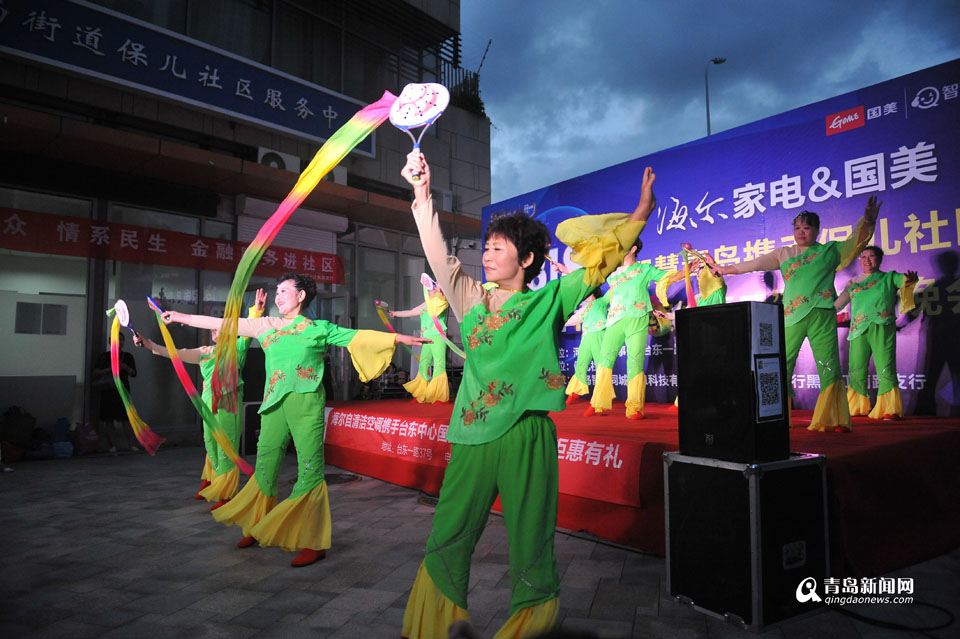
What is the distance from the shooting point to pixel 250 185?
8227mm

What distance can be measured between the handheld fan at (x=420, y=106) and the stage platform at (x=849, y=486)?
204cm

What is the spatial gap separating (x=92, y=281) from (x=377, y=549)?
6206mm

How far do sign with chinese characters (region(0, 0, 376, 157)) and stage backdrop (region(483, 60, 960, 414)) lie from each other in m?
5.20

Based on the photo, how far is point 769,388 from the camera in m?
2.27

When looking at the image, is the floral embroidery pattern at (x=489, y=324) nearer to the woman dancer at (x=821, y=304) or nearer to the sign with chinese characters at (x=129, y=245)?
the woman dancer at (x=821, y=304)

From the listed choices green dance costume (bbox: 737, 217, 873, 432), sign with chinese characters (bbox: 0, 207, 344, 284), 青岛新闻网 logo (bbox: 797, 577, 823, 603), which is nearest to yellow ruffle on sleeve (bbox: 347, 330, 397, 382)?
青岛新闻网 logo (bbox: 797, 577, 823, 603)

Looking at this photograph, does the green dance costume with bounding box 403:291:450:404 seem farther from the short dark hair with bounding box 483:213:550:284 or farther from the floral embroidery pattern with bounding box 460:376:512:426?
the floral embroidery pattern with bounding box 460:376:512:426

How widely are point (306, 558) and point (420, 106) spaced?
2306 mm

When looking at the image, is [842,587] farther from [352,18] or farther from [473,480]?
[352,18]

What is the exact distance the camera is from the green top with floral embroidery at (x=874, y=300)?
15.5 ft

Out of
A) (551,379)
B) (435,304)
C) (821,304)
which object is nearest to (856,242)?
(821,304)

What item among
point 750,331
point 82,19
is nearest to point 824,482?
point 750,331

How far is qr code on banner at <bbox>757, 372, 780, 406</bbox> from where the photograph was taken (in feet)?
7.30

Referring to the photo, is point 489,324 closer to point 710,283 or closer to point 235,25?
point 710,283
